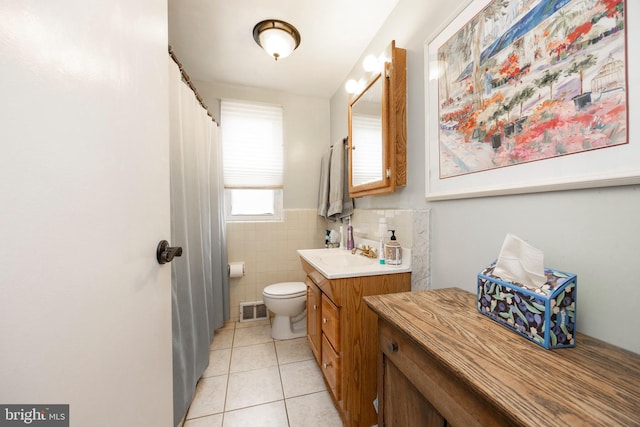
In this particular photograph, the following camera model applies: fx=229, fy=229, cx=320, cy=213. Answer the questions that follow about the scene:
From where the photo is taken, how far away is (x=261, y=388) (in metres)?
1.48

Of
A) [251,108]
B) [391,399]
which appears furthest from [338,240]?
[251,108]

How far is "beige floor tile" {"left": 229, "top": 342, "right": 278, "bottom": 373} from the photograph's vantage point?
1.68 meters

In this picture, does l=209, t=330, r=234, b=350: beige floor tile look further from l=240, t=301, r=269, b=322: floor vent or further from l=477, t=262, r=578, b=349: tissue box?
l=477, t=262, r=578, b=349: tissue box

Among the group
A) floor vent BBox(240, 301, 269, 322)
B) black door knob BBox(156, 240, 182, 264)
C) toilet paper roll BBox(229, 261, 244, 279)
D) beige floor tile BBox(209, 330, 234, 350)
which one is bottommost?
beige floor tile BBox(209, 330, 234, 350)

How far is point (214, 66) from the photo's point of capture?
6.66 feet

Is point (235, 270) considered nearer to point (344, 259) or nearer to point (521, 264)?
point (344, 259)

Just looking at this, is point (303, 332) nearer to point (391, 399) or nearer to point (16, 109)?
point (391, 399)

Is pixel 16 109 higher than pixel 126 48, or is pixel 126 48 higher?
pixel 126 48

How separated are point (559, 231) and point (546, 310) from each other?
0.28 metres

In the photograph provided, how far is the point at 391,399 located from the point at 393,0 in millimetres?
2051

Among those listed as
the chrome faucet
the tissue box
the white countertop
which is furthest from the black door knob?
the chrome faucet

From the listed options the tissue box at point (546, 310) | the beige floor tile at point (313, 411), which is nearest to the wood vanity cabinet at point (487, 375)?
the tissue box at point (546, 310)

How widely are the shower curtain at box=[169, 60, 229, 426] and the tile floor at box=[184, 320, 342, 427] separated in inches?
4.9

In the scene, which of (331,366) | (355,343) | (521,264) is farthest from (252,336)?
(521,264)
